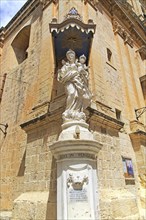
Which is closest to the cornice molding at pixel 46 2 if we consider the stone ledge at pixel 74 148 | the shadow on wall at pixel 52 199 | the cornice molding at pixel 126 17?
the cornice molding at pixel 126 17

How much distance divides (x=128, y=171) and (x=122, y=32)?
279 inches

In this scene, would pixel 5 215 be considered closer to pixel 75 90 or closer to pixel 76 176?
pixel 76 176

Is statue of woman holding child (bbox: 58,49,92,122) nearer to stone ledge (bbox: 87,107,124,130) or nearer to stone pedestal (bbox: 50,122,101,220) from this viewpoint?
stone pedestal (bbox: 50,122,101,220)

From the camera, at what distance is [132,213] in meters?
4.79

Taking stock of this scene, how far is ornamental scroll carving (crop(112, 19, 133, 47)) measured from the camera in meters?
10.0

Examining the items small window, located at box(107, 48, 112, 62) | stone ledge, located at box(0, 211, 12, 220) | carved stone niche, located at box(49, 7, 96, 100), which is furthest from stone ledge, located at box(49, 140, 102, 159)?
small window, located at box(107, 48, 112, 62)

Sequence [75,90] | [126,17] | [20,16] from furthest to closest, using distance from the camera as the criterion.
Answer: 1. [126,17]
2. [20,16]
3. [75,90]

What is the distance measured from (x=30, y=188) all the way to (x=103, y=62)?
16.5ft

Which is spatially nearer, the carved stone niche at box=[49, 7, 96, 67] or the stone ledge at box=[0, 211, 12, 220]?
the carved stone niche at box=[49, 7, 96, 67]

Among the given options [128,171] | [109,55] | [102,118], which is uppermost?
[109,55]

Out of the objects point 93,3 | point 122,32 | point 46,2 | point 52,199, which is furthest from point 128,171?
point 46,2

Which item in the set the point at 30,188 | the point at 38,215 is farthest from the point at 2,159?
the point at 38,215

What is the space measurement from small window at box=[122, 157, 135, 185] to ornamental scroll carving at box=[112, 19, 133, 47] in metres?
6.39

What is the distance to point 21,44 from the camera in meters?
11.2
